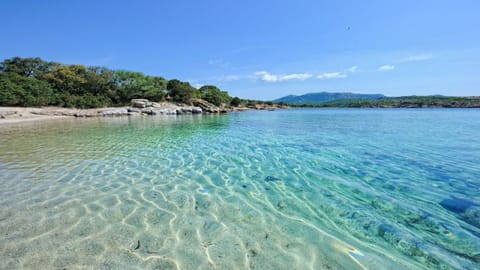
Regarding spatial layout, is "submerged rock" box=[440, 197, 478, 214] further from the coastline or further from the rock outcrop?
the rock outcrop

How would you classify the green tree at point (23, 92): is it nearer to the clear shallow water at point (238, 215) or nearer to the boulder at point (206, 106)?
the boulder at point (206, 106)

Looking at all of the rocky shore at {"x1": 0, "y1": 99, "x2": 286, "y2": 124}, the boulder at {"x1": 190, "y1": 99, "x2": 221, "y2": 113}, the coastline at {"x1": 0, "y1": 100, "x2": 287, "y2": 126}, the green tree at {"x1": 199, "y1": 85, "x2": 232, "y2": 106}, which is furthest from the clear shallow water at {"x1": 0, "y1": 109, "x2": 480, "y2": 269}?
the green tree at {"x1": 199, "y1": 85, "x2": 232, "y2": 106}

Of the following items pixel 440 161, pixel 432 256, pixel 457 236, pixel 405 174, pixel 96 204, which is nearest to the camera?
pixel 432 256

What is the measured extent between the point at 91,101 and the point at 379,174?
51815 mm

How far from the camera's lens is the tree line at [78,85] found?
3699cm

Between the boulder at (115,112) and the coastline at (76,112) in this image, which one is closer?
the coastline at (76,112)

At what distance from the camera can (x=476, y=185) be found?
5090 mm

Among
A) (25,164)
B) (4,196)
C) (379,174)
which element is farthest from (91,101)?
(379,174)

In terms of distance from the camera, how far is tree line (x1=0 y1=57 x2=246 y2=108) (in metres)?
37.0

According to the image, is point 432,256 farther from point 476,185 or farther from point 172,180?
point 172,180

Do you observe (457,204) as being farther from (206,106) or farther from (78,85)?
(78,85)

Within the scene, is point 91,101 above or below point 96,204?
above

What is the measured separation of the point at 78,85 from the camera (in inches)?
1953

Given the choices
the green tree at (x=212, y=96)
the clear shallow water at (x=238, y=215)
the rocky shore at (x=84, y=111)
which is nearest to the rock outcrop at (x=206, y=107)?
the rocky shore at (x=84, y=111)
